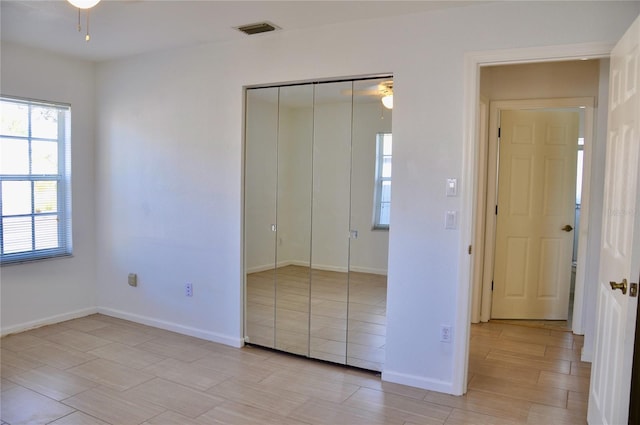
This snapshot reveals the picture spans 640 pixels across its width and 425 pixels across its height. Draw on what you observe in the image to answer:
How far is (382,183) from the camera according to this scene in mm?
3262

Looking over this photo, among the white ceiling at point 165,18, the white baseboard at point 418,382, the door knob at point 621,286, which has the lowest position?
the white baseboard at point 418,382

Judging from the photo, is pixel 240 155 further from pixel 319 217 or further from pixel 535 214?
pixel 535 214

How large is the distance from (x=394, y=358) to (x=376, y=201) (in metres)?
1.08

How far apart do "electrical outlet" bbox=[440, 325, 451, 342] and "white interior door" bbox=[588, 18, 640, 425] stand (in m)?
0.81

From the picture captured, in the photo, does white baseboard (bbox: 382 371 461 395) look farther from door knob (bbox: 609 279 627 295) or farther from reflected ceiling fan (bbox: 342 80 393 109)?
reflected ceiling fan (bbox: 342 80 393 109)

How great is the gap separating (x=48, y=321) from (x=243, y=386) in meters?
2.35

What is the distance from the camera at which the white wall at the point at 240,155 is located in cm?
293

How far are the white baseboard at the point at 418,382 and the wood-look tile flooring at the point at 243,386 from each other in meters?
0.05

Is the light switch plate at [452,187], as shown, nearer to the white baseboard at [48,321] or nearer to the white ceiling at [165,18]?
the white ceiling at [165,18]

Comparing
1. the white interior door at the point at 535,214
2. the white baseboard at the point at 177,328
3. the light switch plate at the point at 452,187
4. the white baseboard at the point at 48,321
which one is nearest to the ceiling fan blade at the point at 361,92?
the light switch plate at the point at 452,187

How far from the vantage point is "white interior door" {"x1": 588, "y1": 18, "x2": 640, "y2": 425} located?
2.02 metres

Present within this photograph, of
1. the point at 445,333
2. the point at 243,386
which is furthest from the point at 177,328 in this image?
the point at 445,333

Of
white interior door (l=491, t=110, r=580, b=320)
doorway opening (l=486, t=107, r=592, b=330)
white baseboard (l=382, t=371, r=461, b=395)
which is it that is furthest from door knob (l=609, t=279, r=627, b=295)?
white interior door (l=491, t=110, r=580, b=320)

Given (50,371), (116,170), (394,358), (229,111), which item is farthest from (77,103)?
(394,358)
